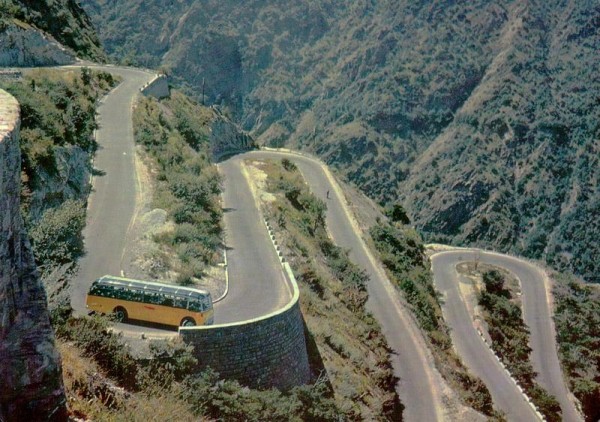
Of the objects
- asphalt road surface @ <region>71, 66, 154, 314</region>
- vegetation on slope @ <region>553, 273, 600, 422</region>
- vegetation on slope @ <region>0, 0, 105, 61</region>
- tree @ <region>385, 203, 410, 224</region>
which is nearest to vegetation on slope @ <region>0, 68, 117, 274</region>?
asphalt road surface @ <region>71, 66, 154, 314</region>

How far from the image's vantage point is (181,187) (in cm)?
2578

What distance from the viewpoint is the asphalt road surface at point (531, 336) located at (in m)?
33.7

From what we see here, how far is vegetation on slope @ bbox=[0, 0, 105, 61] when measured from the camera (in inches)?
1596

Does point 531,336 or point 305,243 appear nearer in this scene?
point 305,243

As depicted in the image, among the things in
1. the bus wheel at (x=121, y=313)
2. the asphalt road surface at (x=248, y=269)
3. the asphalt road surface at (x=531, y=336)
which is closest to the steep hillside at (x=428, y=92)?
the asphalt road surface at (x=531, y=336)

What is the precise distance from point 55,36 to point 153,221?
98.9 feet

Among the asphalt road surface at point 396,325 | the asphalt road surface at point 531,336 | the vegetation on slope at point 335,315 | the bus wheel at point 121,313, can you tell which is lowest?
the asphalt road surface at point 531,336

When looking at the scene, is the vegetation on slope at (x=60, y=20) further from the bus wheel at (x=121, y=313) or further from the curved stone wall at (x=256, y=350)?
the curved stone wall at (x=256, y=350)

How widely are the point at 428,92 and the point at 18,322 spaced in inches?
4816

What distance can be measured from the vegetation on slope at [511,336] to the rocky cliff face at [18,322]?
110ft

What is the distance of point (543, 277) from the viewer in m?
56.6

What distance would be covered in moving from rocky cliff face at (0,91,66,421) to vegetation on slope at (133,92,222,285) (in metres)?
11.4

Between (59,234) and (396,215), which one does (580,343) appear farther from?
(59,234)

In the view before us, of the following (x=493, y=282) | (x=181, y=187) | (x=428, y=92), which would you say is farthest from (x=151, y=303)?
(x=428, y=92)
